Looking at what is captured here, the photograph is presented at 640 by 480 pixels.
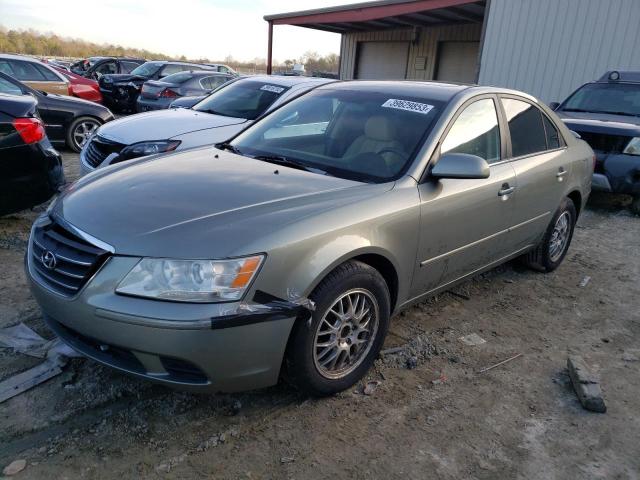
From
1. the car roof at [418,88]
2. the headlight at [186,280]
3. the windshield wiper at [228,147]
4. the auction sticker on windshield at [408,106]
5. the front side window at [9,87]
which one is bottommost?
the headlight at [186,280]

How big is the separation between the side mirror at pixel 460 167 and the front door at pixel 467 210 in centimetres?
11

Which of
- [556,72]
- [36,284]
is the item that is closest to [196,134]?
[36,284]

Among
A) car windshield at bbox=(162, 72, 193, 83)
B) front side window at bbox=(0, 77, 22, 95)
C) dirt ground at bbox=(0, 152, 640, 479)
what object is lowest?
dirt ground at bbox=(0, 152, 640, 479)

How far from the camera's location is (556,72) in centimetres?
1227

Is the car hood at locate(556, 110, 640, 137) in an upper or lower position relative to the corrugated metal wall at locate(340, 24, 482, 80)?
lower

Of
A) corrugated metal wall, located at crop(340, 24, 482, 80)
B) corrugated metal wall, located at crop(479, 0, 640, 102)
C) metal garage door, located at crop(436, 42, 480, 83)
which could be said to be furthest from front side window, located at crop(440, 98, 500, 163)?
metal garage door, located at crop(436, 42, 480, 83)

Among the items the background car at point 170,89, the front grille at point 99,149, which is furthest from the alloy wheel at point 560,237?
the background car at point 170,89

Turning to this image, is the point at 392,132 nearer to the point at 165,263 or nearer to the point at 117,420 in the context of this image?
the point at 165,263

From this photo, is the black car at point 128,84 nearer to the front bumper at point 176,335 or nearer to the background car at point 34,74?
the background car at point 34,74

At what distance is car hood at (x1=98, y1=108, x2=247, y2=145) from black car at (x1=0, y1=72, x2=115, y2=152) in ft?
7.50

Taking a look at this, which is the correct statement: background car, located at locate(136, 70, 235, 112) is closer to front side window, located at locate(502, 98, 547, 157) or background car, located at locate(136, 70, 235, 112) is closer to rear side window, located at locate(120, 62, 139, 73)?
rear side window, located at locate(120, 62, 139, 73)

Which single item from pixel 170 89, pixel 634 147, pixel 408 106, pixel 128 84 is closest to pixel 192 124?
pixel 408 106

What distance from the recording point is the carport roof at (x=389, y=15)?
15291 mm

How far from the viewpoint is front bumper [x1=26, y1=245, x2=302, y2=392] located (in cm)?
218
